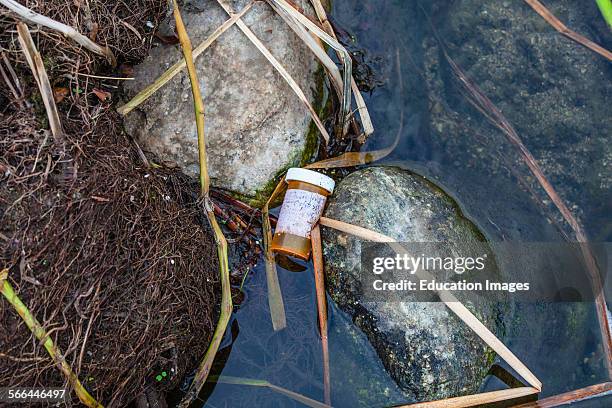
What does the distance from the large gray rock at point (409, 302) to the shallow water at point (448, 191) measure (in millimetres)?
131

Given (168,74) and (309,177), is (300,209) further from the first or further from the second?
(168,74)

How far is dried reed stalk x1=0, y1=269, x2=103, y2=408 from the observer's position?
2076 millimetres

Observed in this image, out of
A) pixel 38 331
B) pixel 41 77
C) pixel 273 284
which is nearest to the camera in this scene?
pixel 38 331

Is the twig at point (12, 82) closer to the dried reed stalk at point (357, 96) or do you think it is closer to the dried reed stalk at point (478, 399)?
the dried reed stalk at point (357, 96)

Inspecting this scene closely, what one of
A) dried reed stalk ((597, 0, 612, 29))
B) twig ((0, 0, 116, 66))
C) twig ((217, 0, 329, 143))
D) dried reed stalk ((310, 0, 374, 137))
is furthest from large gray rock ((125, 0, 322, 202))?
dried reed stalk ((597, 0, 612, 29))

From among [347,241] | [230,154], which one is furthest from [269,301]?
[230,154]

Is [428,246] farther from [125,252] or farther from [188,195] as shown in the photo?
[125,252]

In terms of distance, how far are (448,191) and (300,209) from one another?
0.96 metres

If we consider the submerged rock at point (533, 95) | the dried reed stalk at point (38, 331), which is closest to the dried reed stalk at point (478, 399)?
the submerged rock at point (533, 95)

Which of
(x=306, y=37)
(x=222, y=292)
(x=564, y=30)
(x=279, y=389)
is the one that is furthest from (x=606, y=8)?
(x=279, y=389)

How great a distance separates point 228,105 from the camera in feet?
9.68

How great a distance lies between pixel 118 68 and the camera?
9.14 ft

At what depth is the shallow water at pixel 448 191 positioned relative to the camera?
300 centimetres

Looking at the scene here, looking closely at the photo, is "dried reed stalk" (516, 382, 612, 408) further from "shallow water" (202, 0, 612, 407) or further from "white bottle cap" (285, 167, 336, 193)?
"white bottle cap" (285, 167, 336, 193)
